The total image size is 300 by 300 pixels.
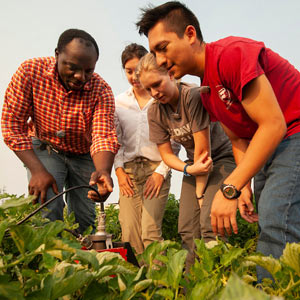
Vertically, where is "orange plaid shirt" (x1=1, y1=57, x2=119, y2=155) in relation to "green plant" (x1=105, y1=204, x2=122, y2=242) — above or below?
above

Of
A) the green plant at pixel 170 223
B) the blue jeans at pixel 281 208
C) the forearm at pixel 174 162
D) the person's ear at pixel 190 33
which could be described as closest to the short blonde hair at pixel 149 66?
the forearm at pixel 174 162

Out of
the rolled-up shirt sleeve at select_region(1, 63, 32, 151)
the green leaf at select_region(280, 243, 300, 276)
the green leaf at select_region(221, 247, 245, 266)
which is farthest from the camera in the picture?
the rolled-up shirt sleeve at select_region(1, 63, 32, 151)

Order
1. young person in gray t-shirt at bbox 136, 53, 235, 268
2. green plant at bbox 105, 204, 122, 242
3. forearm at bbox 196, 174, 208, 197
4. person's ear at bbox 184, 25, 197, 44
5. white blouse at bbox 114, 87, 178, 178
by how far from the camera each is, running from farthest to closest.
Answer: green plant at bbox 105, 204, 122, 242 → white blouse at bbox 114, 87, 178, 178 → forearm at bbox 196, 174, 208, 197 → young person in gray t-shirt at bbox 136, 53, 235, 268 → person's ear at bbox 184, 25, 197, 44

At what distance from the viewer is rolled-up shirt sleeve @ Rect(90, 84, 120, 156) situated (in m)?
3.21

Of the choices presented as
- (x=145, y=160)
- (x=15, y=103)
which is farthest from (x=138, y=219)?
(x=15, y=103)

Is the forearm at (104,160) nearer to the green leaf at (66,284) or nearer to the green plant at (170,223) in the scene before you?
the green leaf at (66,284)

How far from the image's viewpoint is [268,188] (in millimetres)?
1920

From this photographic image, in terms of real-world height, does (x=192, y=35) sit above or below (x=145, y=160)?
above

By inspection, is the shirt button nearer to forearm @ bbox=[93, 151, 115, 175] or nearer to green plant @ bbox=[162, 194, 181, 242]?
forearm @ bbox=[93, 151, 115, 175]

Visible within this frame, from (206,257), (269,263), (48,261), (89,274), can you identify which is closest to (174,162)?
(206,257)

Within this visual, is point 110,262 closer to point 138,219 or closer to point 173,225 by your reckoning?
point 138,219

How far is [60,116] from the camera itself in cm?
355

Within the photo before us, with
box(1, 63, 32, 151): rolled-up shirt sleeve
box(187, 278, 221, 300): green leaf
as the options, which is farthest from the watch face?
box(1, 63, 32, 151): rolled-up shirt sleeve

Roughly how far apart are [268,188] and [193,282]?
3.76ft
